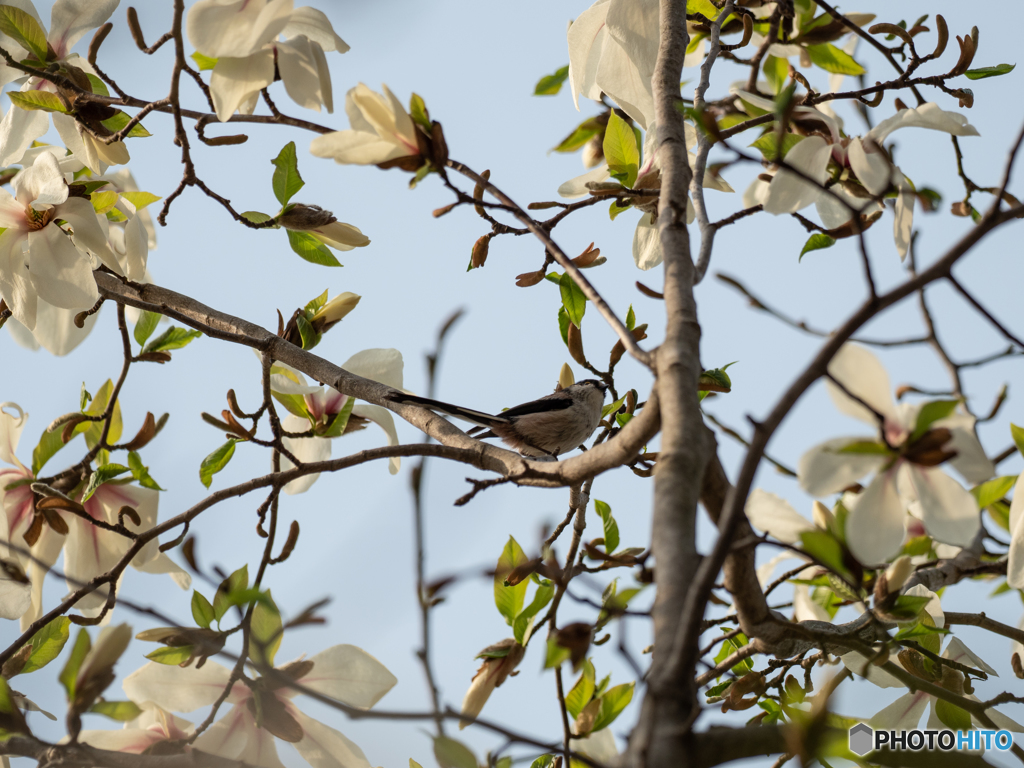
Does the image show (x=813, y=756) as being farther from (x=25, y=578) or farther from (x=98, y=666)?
Result: (x=25, y=578)

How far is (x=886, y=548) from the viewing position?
85cm

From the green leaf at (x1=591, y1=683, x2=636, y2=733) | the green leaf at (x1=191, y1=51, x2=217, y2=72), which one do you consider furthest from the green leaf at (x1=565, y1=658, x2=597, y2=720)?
the green leaf at (x1=191, y1=51, x2=217, y2=72)

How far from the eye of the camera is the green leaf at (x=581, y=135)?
79.4 inches

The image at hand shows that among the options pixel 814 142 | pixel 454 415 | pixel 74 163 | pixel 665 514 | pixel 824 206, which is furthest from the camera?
pixel 454 415

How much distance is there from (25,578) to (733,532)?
1.10 m

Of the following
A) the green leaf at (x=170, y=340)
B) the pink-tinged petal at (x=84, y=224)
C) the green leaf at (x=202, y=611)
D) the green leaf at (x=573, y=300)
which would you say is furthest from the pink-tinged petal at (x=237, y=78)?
the green leaf at (x=202, y=611)

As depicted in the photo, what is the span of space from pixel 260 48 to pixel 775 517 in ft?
3.52

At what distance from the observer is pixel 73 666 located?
0.84m

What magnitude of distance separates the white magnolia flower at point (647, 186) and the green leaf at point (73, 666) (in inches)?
41.9

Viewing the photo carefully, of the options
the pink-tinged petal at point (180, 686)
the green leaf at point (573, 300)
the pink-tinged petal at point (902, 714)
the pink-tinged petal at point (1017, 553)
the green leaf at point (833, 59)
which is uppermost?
the green leaf at point (833, 59)

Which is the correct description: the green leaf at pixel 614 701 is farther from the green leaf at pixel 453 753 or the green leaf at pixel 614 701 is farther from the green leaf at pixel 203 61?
the green leaf at pixel 203 61

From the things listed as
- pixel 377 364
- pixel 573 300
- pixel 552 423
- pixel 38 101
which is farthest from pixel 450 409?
pixel 38 101

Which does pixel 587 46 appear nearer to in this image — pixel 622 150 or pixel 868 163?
pixel 622 150

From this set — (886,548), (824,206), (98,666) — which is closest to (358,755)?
(98,666)
